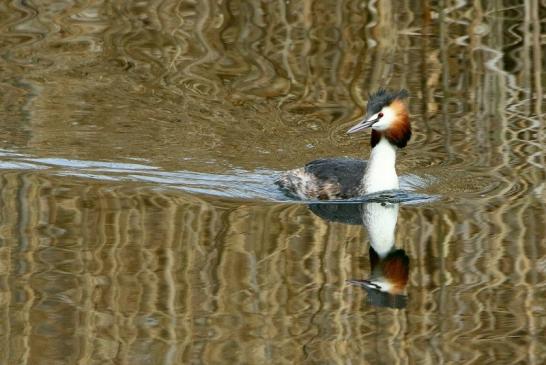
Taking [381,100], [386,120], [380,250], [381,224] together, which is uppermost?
[381,100]

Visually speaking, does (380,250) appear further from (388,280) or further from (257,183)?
(257,183)

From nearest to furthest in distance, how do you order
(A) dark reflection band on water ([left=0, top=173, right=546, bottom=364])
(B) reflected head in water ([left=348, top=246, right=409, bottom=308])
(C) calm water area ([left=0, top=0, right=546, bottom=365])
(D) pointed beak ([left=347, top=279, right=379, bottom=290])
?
(A) dark reflection band on water ([left=0, top=173, right=546, bottom=364]) < (C) calm water area ([left=0, top=0, right=546, bottom=365]) < (B) reflected head in water ([left=348, top=246, right=409, bottom=308]) < (D) pointed beak ([left=347, top=279, right=379, bottom=290])

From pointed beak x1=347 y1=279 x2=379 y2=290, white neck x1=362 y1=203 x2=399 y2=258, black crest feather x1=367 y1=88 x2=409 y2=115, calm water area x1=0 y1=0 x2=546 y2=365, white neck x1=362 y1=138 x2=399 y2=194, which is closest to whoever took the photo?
calm water area x1=0 y1=0 x2=546 y2=365

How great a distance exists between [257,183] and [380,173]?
38.3 inches

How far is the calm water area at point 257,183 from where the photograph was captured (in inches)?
276

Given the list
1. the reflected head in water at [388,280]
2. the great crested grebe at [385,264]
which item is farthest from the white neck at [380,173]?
the reflected head in water at [388,280]

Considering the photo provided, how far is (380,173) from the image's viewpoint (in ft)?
32.0

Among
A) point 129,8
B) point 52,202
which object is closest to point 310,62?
point 129,8

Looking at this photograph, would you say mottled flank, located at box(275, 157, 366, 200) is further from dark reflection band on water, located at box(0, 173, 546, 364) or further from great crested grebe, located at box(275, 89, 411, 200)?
dark reflection band on water, located at box(0, 173, 546, 364)

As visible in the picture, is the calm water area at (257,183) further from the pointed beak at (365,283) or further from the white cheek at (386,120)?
the white cheek at (386,120)

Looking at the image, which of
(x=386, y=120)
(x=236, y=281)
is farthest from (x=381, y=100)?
(x=236, y=281)

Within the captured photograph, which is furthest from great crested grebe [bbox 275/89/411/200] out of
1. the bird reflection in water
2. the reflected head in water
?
the reflected head in water

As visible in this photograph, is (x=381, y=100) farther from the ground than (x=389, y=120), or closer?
farther from the ground

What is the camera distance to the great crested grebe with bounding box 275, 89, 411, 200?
9.77m
